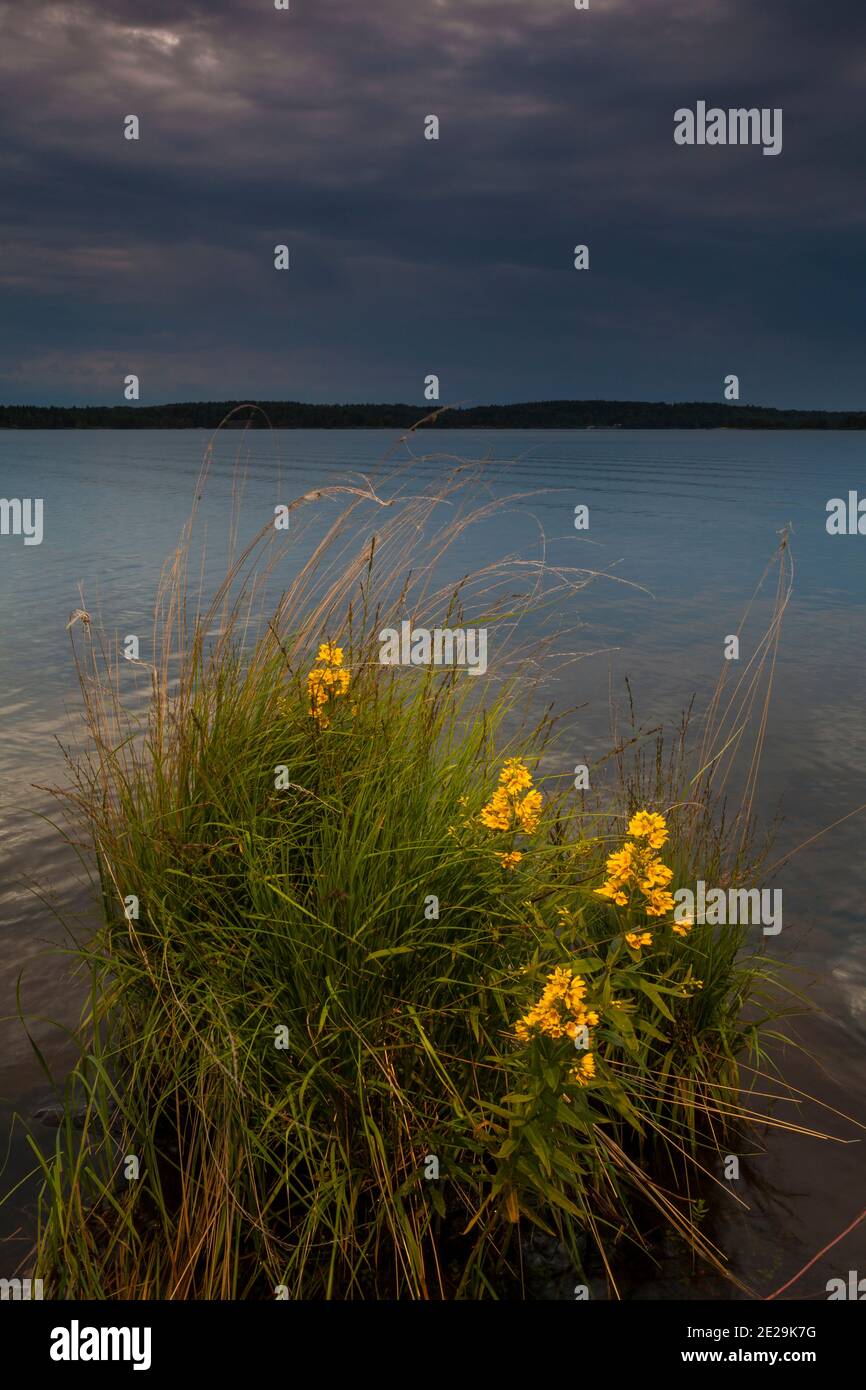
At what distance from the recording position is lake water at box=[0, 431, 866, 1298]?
448cm

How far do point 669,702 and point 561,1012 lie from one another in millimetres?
10874

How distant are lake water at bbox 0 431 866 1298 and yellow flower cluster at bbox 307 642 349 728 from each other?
1.45 meters

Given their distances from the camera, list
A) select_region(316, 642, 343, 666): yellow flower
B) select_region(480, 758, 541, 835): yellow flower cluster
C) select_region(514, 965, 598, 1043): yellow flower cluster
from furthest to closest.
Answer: select_region(316, 642, 343, 666): yellow flower, select_region(480, 758, 541, 835): yellow flower cluster, select_region(514, 965, 598, 1043): yellow flower cluster

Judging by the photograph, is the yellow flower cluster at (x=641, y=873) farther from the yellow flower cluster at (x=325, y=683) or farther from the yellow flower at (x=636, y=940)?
the yellow flower cluster at (x=325, y=683)

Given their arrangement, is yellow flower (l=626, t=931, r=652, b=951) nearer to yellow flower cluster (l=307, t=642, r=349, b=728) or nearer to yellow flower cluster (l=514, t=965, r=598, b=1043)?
yellow flower cluster (l=514, t=965, r=598, b=1043)

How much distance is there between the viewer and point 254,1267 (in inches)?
138

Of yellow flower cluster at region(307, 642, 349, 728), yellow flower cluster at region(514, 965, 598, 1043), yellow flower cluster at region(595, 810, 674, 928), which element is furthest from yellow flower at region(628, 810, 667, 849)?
yellow flower cluster at region(307, 642, 349, 728)

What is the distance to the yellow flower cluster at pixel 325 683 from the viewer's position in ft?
14.7

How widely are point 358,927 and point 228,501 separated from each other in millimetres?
49190

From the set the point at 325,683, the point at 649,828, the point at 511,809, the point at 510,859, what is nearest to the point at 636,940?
the point at 649,828

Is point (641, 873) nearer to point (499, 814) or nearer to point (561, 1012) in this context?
point (499, 814)

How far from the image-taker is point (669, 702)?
1352 cm

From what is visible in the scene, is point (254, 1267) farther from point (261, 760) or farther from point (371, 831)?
point (261, 760)

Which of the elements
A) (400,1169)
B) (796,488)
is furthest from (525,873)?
(796,488)
